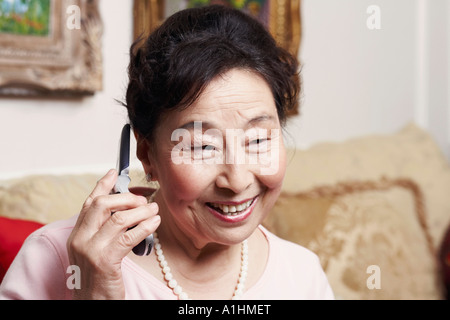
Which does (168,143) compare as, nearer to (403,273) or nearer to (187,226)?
(187,226)

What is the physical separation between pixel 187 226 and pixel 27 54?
3.09 ft

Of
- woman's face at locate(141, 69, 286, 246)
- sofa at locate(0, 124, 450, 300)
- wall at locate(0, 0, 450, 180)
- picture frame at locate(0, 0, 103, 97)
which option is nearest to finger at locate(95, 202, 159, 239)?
woman's face at locate(141, 69, 286, 246)

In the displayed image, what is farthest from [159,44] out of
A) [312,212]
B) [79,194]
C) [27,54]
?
[312,212]

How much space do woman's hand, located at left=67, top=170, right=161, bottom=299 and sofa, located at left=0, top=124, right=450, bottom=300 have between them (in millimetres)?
635

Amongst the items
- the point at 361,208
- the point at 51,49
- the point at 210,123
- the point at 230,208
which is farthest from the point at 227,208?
the point at 361,208

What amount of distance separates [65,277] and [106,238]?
236 mm

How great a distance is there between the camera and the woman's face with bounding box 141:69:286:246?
850 mm

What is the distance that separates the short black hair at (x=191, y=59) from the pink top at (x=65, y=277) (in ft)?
0.82

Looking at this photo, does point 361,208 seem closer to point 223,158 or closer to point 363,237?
point 363,237

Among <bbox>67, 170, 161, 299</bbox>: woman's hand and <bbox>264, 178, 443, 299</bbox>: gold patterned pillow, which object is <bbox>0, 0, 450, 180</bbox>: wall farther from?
<bbox>67, 170, 161, 299</bbox>: woman's hand

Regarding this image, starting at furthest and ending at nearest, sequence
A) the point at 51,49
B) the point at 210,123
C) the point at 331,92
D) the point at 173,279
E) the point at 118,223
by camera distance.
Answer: the point at 331,92 < the point at 51,49 < the point at 173,279 < the point at 210,123 < the point at 118,223

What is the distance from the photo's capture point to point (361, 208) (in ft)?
6.36

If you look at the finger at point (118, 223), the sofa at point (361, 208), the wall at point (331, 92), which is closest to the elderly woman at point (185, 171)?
the finger at point (118, 223)

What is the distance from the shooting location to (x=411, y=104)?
2.87m
